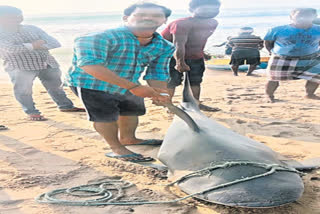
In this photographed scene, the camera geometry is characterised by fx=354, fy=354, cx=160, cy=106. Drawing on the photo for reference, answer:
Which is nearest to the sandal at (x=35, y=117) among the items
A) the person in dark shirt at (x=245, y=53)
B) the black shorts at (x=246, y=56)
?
the person in dark shirt at (x=245, y=53)

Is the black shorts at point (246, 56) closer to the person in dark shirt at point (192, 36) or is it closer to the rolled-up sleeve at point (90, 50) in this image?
the person in dark shirt at point (192, 36)

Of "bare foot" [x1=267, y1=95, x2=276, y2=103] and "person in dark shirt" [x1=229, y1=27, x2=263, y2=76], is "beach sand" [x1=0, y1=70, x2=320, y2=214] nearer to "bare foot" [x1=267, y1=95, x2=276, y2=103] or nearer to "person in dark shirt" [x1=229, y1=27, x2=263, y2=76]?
"bare foot" [x1=267, y1=95, x2=276, y2=103]

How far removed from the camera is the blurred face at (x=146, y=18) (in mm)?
2486

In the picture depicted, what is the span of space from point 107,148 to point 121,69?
2.66 feet

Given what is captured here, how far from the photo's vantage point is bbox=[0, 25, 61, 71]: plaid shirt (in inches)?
165

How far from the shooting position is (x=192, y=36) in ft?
14.3

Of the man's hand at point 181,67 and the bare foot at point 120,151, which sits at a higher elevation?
the man's hand at point 181,67

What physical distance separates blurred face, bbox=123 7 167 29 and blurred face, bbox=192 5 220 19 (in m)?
1.76

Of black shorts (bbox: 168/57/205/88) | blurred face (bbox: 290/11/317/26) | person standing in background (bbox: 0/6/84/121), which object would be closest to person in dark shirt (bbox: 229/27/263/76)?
blurred face (bbox: 290/11/317/26)

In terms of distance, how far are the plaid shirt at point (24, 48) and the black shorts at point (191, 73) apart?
4.86 ft

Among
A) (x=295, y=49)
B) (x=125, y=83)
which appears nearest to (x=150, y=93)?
(x=125, y=83)

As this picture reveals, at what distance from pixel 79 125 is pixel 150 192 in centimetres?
212

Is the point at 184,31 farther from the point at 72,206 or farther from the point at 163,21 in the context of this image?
the point at 72,206

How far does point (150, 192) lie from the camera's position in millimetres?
2201
